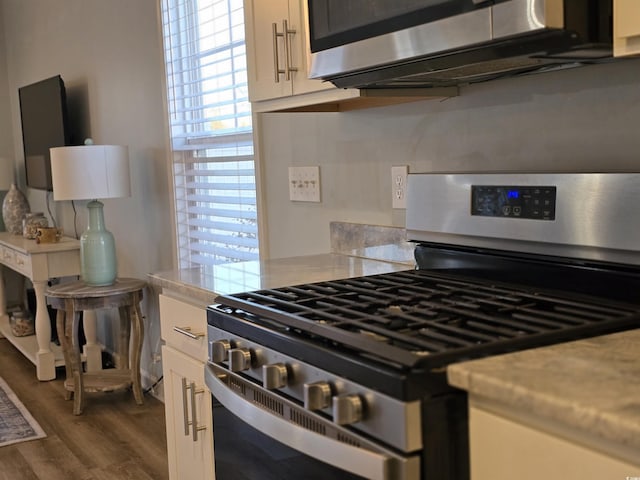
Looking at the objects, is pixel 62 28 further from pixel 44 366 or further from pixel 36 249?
pixel 44 366

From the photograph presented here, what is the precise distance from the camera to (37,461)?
3047mm

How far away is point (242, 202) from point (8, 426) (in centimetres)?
158

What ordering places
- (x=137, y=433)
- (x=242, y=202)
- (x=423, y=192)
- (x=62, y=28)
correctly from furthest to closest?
(x=62, y=28)
(x=137, y=433)
(x=242, y=202)
(x=423, y=192)

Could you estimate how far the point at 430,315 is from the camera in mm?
1288

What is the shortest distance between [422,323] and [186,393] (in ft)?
3.06

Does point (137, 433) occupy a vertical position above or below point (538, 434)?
below

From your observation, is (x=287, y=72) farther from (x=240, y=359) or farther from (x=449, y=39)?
(x=240, y=359)

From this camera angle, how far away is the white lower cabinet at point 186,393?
1887mm

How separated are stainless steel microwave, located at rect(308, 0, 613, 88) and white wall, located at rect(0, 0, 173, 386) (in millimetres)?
1965

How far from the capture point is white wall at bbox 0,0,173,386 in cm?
361

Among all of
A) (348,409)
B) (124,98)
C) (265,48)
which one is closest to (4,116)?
(124,98)

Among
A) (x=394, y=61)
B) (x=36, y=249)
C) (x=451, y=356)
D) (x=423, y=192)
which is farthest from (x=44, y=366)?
(x=451, y=356)

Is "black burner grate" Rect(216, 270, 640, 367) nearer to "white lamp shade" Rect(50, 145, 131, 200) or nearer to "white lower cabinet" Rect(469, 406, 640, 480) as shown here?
"white lower cabinet" Rect(469, 406, 640, 480)

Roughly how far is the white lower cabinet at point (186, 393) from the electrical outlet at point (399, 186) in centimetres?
61
